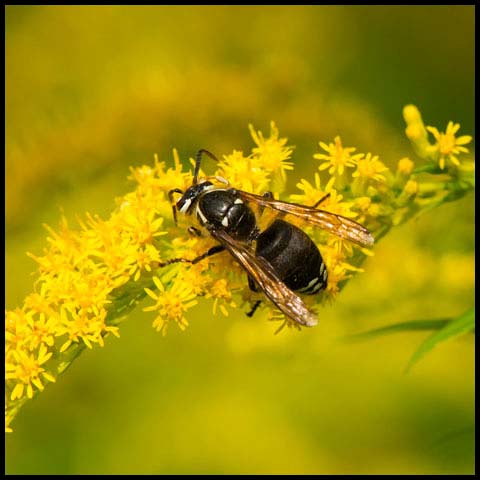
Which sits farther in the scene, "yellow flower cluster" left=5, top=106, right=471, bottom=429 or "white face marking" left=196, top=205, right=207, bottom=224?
"white face marking" left=196, top=205, right=207, bottom=224

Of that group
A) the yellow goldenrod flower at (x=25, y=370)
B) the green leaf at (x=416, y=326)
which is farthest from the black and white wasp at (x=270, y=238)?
the yellow goldenrod flower at (x=25, y=370)

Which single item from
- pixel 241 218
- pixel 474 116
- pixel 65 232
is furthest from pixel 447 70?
pixel 65 232

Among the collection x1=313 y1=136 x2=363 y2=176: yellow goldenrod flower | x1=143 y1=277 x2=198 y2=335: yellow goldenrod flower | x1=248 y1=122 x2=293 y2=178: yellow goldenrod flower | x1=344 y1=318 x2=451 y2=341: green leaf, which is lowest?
x1=344 y1=318 x2=451 y2=341: green leaf

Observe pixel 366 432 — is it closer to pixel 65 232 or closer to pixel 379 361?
pixel 379 361

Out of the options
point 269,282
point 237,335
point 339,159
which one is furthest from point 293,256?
point 237,335

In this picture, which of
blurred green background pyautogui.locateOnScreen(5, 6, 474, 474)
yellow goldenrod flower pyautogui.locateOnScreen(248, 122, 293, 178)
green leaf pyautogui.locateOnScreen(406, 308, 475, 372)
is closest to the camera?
green leaf pyautogui.locateOnScreen(406, 308, 475, 372)

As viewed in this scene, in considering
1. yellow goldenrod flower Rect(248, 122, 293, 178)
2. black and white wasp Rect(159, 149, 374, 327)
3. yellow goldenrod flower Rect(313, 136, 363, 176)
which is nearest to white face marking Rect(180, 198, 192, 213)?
black and white wasp Rect(159, 149, 374, 327)

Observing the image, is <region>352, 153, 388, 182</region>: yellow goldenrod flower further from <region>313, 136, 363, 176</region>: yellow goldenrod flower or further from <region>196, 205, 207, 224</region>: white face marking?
<region>196, 205, 207, 224</region>: white face marking
